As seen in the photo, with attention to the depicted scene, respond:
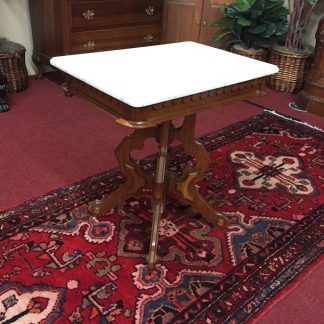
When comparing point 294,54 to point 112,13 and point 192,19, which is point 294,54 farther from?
point 112,13

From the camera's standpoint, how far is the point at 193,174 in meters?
1.72

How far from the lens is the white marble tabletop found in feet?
4.00

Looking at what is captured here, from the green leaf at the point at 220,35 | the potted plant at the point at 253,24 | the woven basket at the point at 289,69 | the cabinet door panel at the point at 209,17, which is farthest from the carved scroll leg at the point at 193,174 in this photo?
the cabinet door panel at the point at 209,17

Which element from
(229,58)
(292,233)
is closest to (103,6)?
(229,58)

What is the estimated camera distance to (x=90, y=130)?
9.10ft

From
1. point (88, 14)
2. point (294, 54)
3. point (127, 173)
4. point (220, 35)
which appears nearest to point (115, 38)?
point (88, 14)

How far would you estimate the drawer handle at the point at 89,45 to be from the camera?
3232mm

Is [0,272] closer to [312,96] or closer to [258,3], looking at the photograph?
[312,96]

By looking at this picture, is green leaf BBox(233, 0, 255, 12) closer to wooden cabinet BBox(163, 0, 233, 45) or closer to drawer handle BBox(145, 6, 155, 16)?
wooden cabinet BBox(163, 0, 233, 45)

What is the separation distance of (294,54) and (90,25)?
1.82 m

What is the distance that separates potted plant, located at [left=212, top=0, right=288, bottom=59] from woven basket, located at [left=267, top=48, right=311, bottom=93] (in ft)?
0.52

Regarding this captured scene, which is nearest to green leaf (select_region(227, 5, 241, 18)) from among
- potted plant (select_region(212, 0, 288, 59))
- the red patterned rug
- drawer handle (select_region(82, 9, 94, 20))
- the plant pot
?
potted plant (select_region(212, 0, 288, 59))

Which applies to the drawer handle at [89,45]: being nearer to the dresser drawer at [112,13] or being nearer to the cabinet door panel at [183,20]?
the dresser drawer at [112,13]

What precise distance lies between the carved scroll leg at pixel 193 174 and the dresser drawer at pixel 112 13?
1938mm
